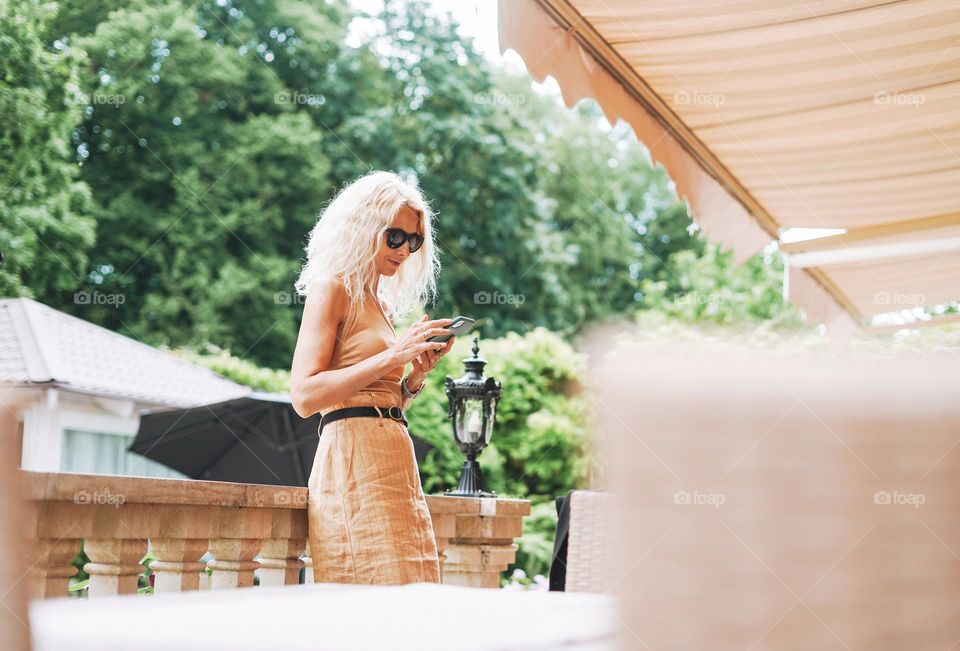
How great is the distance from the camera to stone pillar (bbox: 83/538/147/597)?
8.98 feet

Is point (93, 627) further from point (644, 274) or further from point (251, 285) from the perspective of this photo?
point (644, 274)

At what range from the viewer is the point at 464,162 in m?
21.4

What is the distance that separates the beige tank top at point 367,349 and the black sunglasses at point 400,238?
189 mm

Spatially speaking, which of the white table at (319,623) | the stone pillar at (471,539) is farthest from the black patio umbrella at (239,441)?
the white table at (319,623)

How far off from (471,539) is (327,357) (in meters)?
2.34

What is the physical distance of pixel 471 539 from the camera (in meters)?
4.55

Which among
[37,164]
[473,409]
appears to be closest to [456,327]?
[473,409]

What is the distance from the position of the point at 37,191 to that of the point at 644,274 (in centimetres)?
1512

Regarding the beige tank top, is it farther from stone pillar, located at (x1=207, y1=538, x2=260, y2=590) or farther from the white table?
the white table

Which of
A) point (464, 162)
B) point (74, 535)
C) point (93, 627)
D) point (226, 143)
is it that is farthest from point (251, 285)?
point (93, 627)

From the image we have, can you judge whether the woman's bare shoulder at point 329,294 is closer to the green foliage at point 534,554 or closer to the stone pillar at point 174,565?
the stone pillar at point 174,565

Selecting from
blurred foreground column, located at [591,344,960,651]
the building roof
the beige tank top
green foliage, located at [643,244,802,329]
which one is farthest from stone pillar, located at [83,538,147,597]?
green foliage, located at [643,244,802,329]

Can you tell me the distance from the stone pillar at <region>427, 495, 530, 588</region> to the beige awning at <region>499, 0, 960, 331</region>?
1736 mm

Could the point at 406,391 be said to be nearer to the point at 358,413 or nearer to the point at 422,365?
the point at 422,365
